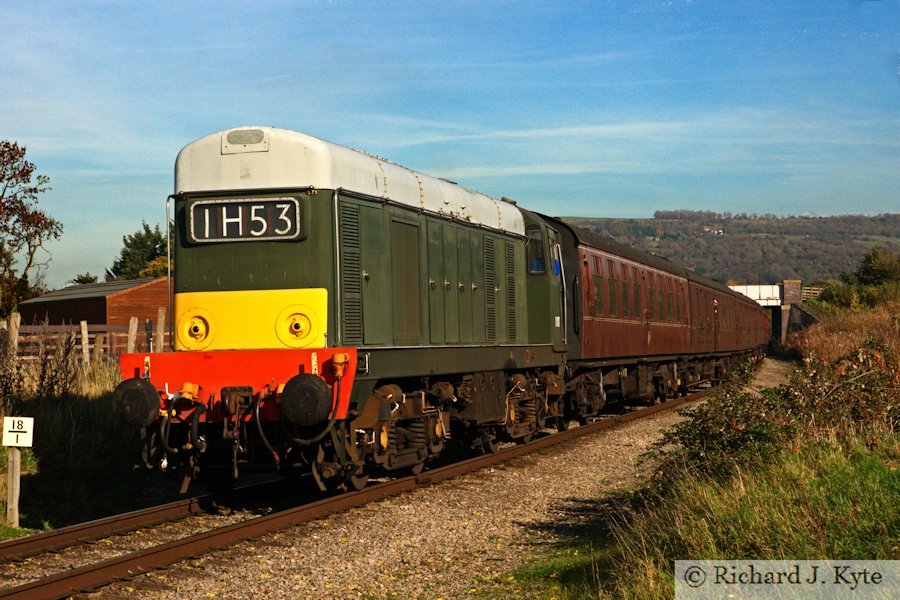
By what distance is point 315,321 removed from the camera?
10.2 m

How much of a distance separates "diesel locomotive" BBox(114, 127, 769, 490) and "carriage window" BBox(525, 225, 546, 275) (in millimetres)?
1922

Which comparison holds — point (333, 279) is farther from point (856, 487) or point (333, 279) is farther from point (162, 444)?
point (856, 487)

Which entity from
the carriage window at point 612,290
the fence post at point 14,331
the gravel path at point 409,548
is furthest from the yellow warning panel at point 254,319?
the carriage window at point 612,290

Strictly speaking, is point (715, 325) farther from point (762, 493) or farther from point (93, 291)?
point (93, 291)

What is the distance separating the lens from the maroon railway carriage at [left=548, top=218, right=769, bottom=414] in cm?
1896

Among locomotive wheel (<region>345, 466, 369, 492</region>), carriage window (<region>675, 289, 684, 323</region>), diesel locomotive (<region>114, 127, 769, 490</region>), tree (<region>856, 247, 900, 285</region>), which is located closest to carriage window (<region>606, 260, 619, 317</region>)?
carriage window (<region>675, 289, 684, 323</region>)

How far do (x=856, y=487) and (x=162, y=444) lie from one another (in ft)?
21.0

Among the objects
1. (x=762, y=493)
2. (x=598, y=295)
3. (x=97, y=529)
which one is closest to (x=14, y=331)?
(x=97, y=529)

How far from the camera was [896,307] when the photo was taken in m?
50.5

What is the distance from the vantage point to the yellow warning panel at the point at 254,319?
10195mm

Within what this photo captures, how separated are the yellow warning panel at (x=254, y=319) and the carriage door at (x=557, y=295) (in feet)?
22.6

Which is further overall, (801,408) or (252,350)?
(801,408)

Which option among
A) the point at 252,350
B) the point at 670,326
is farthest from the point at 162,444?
the point at 670,326

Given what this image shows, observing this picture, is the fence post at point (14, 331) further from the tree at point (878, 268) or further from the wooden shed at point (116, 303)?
the tree at point (878, 268)
